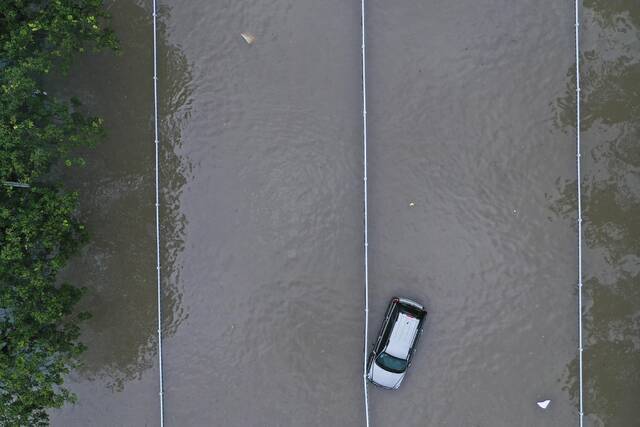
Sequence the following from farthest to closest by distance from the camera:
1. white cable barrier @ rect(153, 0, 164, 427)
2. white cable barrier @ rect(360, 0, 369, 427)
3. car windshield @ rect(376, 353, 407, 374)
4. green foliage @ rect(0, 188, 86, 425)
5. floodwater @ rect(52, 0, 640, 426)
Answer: white cable barrier @ rect(153, 0, 164, 427)
floodwater @ rect(52, 0, 640, 426)
white cable barrier @ rect(360, 0, 369, 427)
car windshield @ rect(376, 353, 407, 374)
green foliage @ rect(0, 188, 86, 425)

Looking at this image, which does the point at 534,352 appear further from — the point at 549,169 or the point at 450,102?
the point at 450,102

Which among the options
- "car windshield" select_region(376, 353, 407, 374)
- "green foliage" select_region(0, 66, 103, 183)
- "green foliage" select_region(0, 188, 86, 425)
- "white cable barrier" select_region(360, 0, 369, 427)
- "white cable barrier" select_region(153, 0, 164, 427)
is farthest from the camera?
"white cable barrier" select_region(153, 0, 164, 427)

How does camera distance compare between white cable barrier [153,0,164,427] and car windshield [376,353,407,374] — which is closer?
car windshield [376,353,407,374]

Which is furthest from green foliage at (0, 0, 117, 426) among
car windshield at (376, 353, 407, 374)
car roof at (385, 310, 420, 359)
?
car roof at (385, 310, 420, 359)

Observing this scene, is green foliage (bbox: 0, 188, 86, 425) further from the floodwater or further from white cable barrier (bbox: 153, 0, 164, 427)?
white cable barrier (bbox: 153, 0, 164, 427)

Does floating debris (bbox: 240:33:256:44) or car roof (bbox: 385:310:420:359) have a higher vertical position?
floating debris (bbox: 240:33:256:44)

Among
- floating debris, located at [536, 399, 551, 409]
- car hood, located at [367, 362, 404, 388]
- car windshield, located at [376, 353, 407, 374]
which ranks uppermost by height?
car windshield, located at [376, 353, 407, 374]

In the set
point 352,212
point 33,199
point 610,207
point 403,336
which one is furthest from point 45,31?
point 610,207
